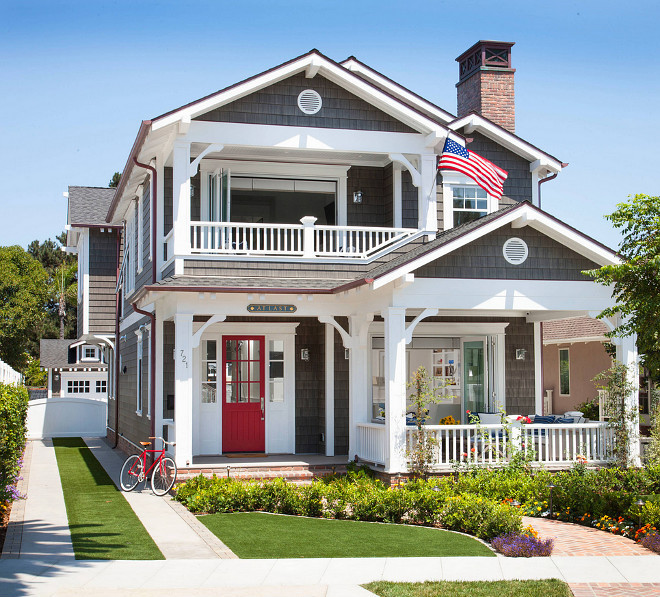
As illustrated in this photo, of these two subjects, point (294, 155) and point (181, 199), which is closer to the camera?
point (181, 199)

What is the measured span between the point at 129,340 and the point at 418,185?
9627 millimetres

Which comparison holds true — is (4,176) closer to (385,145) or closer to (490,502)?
(385,145)

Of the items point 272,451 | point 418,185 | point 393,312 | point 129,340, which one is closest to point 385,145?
point 418,185

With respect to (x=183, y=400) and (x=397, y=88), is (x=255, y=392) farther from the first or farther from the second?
(x=397, y=88)

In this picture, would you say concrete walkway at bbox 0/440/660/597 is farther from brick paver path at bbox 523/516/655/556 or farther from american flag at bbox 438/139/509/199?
american flag at bbox 438/139/509/199

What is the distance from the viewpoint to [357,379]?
16.2 m

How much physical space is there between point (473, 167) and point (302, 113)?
3.52 metres

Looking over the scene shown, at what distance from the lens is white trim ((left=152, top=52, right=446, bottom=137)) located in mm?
15656

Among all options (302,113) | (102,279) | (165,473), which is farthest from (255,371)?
(102,279)

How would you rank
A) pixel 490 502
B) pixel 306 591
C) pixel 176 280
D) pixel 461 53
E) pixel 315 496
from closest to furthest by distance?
pixel 306 591, pixel 490 502, pixel 315 496, pixel 176 280, pixel 461 53

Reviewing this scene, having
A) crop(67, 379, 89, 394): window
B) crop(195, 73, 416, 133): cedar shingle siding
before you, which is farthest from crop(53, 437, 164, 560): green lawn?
crop(67, 379, 89, 394): window

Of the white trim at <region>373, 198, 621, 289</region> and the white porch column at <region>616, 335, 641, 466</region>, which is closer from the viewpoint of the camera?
the white trim at <region>373, 198, 621, 289</region>

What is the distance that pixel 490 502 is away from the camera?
38.3 feet

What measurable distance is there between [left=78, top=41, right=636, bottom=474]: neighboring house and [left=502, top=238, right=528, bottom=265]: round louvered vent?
0.7 inches
